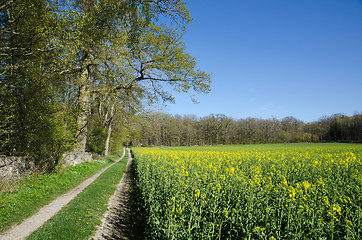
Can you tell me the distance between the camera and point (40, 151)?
10.7 m

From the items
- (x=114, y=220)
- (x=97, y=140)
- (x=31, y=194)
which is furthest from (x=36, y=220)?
(x=97, y=140)

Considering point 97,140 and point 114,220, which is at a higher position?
point 97,140

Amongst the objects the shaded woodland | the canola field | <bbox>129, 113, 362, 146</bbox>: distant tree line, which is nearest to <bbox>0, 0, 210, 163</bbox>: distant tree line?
the shaded woodland

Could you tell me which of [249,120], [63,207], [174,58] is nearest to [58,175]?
[63,207]

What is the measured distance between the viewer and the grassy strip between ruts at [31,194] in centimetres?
625

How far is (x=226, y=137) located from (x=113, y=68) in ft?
281

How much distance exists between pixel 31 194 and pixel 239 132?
325ft

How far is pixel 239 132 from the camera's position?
100562mm

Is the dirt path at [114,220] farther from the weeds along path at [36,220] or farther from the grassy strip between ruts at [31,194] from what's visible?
the grassy strip between ruts at [31,194]

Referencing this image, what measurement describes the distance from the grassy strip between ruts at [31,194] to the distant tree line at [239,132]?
71673 millimetres

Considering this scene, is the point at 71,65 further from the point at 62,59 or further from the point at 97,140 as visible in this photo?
the point at 97,140

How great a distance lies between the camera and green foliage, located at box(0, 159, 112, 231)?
6277 mm

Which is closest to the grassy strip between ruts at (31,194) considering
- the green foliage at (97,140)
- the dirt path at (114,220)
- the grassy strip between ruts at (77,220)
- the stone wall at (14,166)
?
the stone wall at (14,166)

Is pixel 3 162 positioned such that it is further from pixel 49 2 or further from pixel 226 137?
pixel 226 137
